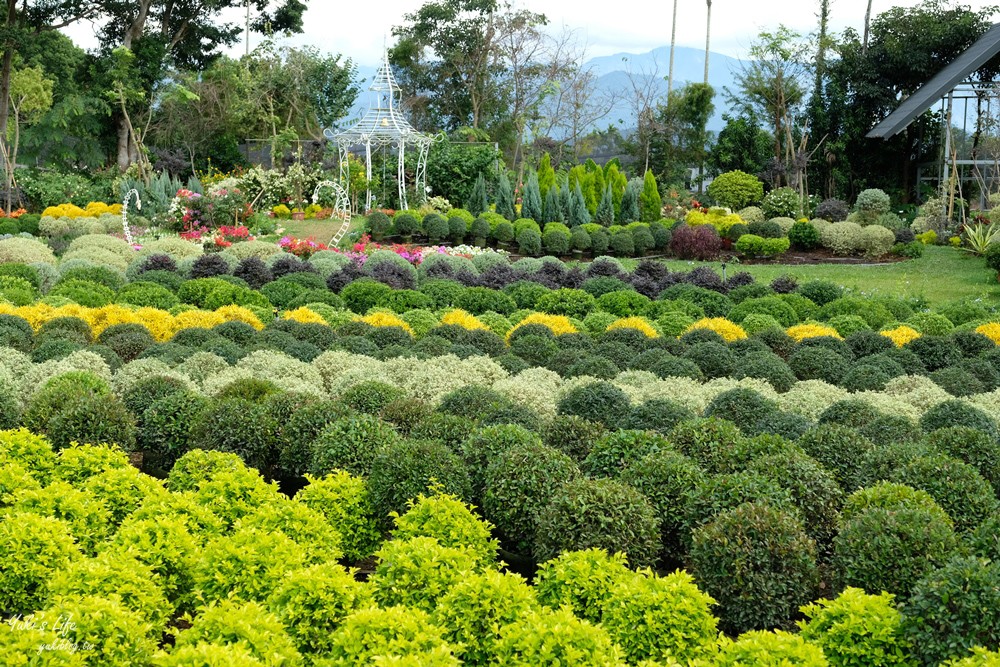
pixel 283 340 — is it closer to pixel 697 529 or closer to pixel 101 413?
pixel 101 413

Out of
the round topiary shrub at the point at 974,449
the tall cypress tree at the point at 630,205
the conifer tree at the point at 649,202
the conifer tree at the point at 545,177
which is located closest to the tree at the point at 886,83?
the conifer tree at the point at 649,202

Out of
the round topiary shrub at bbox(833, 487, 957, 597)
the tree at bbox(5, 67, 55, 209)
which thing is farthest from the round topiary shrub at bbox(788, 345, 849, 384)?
the tree at bbox(5, 67, 55, 209)

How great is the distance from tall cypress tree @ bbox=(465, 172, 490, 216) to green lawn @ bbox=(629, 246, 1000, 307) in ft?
18.3

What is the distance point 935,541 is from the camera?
14.6 feet

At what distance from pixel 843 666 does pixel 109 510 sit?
3.82 metres

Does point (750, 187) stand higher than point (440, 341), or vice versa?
point (750, 187)

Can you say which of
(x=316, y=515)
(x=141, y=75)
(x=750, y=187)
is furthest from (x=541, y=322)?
(x=141, y=75)

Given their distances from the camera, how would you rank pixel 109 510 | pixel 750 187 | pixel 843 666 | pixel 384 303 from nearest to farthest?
1. pixel 843 666
2. pixel 109 510
3. pixel 384 303
4. pixel 750 187

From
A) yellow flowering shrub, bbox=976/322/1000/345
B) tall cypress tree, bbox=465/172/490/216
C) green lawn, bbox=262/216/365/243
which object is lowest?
yellow flowering shrub, bbox=976/322/1000/345

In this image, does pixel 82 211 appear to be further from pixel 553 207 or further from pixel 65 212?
pixel 553 207

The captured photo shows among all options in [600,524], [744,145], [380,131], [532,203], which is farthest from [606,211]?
[600,524]

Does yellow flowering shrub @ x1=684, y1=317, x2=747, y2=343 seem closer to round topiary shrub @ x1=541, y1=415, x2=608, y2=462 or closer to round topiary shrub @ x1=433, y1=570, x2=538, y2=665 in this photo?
round topiary shrub @ x1=541, y1=415, x2=608, y2=462

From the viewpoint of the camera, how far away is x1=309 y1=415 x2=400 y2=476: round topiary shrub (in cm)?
594

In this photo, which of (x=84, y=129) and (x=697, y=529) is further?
(x=84, y=129)
